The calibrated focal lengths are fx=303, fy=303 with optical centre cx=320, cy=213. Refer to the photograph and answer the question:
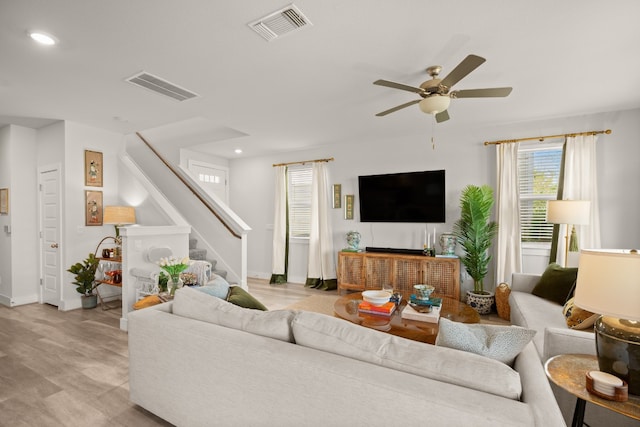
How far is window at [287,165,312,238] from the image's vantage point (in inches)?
235

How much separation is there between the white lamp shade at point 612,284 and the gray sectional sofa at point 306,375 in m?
0.35

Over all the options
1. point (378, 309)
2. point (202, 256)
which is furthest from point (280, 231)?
point (378, 309)

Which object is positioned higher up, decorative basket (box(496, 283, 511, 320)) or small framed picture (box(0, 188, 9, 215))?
small framed picture (box(0, 188, 9, 215))

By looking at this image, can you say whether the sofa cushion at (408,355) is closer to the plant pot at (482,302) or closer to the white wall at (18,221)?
the plant pot at (482,302)

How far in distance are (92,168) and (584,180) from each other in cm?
682

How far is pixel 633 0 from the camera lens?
181cm

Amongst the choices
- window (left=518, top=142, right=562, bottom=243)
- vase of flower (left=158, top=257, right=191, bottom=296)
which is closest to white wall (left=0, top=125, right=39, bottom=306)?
vase of flower (left=158, top=257, right=191, bottom=296)

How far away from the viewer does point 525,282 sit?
342cm

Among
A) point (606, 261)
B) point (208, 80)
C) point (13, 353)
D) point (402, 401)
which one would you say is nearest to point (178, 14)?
point (208, 80)

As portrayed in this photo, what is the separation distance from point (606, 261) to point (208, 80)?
10.3ft

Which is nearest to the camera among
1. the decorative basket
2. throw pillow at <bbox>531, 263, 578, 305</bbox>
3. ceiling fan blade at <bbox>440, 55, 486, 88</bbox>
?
ceiling fan blade at <bbox>440, 55, 486, 88</bbox>

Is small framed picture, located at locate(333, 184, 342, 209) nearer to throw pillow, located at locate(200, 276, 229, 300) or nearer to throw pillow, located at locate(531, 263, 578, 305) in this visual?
throw pillow, located at locate(531, 263, 578, 305)

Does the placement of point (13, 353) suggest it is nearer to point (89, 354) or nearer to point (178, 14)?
point (89, 354)

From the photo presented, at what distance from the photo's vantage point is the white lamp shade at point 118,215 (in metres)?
4.35
